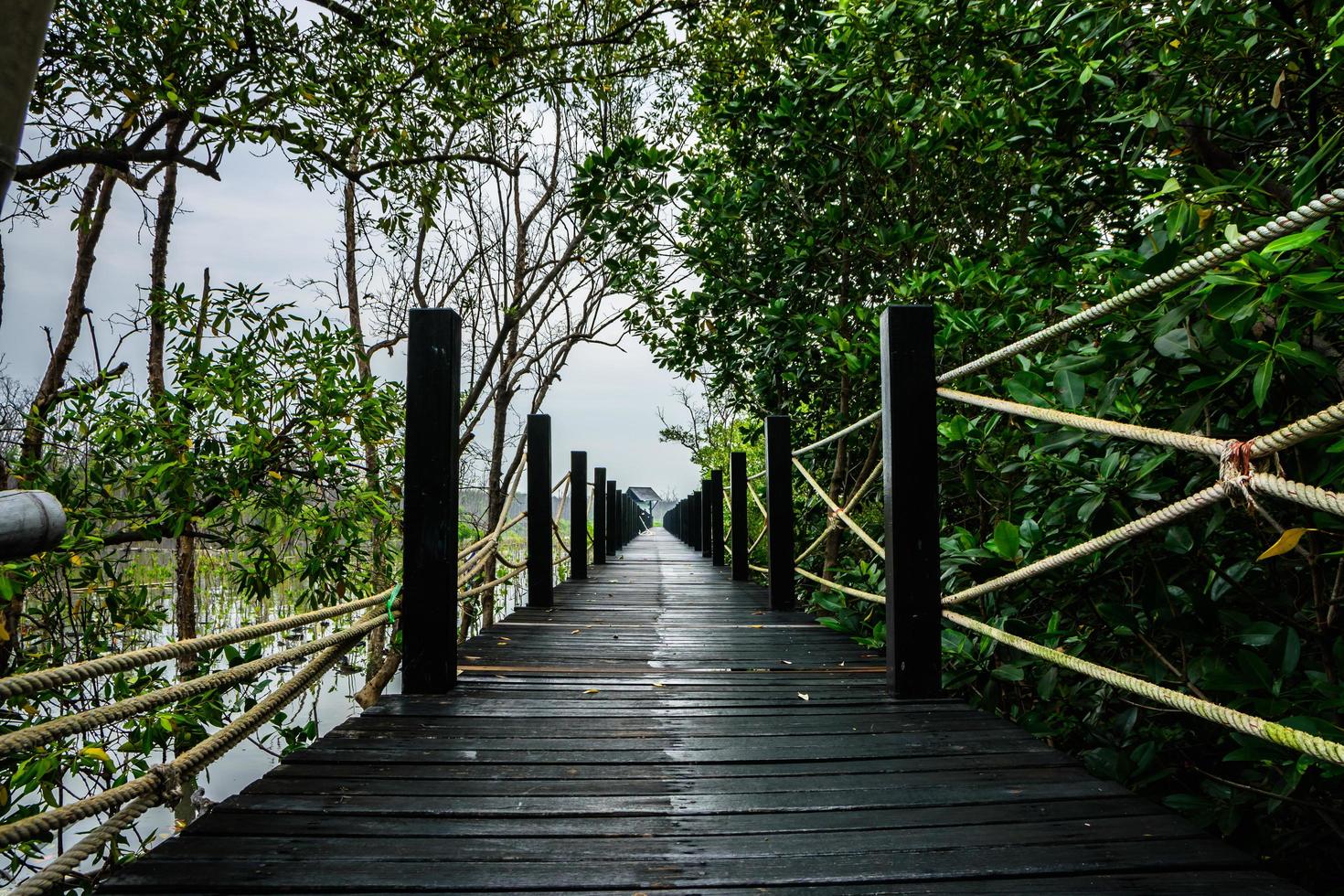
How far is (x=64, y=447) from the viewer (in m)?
4.16

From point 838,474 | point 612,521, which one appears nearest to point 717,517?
point 612,521

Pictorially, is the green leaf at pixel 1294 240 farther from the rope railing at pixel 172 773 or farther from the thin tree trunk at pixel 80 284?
the thin tree trunk at pixel 80 284

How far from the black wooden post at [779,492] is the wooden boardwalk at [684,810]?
169 cm

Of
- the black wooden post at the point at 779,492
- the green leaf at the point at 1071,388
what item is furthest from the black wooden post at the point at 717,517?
the green leaf at the point at 1071,388

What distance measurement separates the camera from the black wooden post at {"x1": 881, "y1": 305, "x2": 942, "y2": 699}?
1986 millimetres

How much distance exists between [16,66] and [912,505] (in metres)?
1.92

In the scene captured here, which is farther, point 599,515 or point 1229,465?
point 599,515

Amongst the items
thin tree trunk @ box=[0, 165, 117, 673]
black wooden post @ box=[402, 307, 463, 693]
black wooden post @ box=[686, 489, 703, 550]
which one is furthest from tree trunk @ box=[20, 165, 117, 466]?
black wooden post @ box=[686, 489, 703, 550]

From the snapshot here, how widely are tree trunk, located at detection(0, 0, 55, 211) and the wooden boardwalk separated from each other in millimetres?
977

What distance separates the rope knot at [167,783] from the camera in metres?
1.22

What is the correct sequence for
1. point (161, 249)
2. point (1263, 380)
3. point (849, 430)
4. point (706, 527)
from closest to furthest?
point (1263, 380) < point (849, 430) < point (161, 249) < point (706, 527)

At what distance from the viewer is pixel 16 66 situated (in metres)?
0.54

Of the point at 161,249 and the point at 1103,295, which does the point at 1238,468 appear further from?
the point at 161,249

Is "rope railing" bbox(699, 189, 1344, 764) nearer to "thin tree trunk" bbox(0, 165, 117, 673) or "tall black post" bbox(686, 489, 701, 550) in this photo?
"thin tree trunk" bbox(0, 165, 117, 673)
